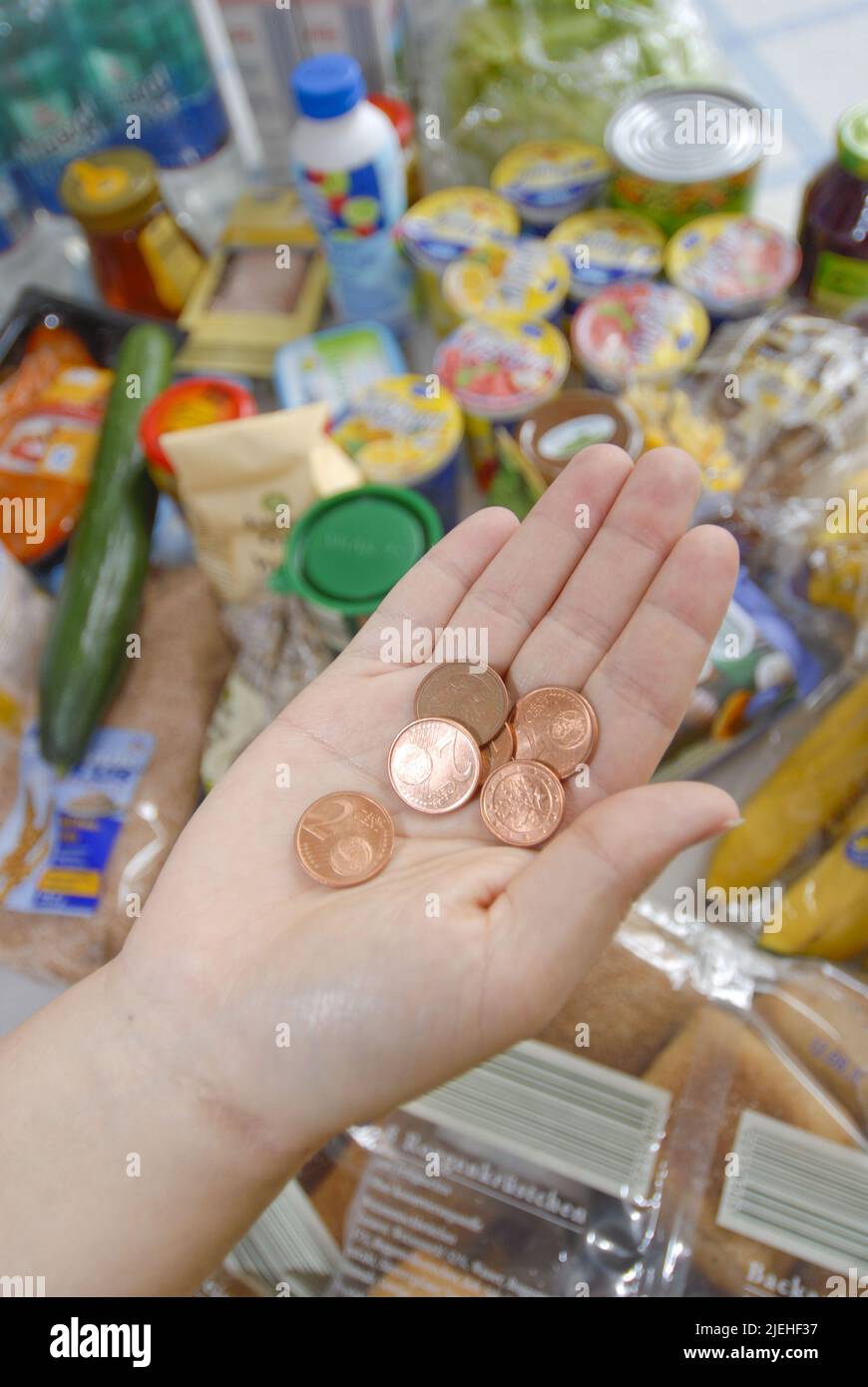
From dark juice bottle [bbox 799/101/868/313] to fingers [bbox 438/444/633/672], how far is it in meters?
0.67

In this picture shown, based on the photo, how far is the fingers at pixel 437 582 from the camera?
A: 1.06 m

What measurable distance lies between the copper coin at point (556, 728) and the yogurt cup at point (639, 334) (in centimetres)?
61

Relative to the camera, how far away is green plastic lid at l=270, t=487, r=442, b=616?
1.21 metres

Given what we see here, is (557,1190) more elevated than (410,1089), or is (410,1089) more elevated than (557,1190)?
(410,1089)

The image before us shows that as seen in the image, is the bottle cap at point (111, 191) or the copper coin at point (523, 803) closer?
the copper coin at point (523, 803)

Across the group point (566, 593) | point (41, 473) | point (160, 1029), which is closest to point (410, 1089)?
point (160, 1029)

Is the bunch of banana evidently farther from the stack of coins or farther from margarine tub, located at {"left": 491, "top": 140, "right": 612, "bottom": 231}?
margarine tub, located at {"left": 491, "top": 140, "right": 612, "bottom": 231}

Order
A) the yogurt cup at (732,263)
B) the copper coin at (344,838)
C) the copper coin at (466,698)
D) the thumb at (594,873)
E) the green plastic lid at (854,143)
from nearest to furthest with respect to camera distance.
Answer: the thumb at (594,873) < the copper coin at (344,838) < the copper coin at (466,698) < the green plastic lid at (854,143) < the yogurt cup at (732,263)

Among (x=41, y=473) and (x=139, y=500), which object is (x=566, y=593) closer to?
(x=139, y=500)

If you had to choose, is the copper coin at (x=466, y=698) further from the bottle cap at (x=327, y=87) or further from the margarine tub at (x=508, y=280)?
the bottle cap at (x=327, y=87)

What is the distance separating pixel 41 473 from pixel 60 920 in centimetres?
71

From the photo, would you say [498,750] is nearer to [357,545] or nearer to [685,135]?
[357,545]

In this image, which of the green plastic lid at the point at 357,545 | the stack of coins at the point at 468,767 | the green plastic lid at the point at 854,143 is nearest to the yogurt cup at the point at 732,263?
the green plastic lid at the point at 854,143

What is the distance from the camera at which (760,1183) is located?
36.7 inches
